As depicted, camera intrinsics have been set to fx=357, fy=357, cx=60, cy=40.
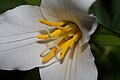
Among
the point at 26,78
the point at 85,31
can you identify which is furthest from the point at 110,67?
the point at 85,31

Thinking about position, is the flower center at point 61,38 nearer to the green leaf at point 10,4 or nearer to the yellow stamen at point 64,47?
the yellow stamen at point 64,47

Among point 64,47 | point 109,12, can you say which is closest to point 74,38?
point 64,47

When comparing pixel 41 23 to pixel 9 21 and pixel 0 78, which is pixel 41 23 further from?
pixel 0 78

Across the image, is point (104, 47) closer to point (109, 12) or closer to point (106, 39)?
point (109, 12)

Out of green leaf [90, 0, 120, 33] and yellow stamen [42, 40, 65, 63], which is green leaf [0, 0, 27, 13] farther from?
green leaf [90, 0, 120, 33]

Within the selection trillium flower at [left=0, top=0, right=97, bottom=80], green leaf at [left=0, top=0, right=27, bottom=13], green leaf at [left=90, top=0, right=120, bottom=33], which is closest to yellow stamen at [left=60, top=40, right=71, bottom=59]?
trillium flower at [left=0, top=0, right=97, bottom=80]

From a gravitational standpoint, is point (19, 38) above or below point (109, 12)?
above
